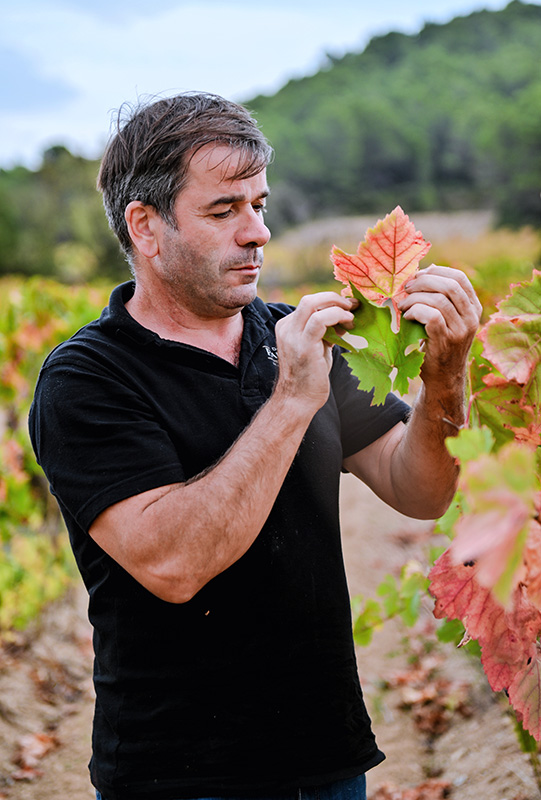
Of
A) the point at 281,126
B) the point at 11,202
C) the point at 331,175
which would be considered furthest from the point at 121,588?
the point at 281,126

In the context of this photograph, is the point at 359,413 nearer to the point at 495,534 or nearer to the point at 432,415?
the point at 432,415

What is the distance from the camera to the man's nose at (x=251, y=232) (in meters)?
1.70

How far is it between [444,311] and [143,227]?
2.77 ft

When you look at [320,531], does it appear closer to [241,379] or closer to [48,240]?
[241,379]

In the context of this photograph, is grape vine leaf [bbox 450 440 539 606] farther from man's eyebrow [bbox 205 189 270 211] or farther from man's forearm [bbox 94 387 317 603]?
man's eyebrow [bbox 205 189 270 211]

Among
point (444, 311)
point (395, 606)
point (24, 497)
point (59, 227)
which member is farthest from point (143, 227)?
point (59, 227)

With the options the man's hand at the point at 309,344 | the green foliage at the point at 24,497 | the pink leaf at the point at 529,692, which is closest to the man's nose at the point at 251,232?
the man's hand at the point at 309,344

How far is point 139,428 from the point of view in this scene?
1477mm

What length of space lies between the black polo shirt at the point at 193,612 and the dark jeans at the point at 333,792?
0.02 metres

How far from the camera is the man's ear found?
70.6 inches

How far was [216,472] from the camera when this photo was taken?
54.7 inches

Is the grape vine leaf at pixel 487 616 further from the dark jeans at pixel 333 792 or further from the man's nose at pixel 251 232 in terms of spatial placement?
the man's nose at pixel 251 232

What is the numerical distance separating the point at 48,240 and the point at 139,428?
37.7 m

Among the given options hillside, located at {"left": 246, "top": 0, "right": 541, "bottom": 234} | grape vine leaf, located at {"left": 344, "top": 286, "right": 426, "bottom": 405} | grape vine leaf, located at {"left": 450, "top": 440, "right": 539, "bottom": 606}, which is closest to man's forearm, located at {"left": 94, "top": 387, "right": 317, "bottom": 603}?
grape vine leaf, located at {"left": 344, "top": 286, "right": 426, "bottom": 405}
